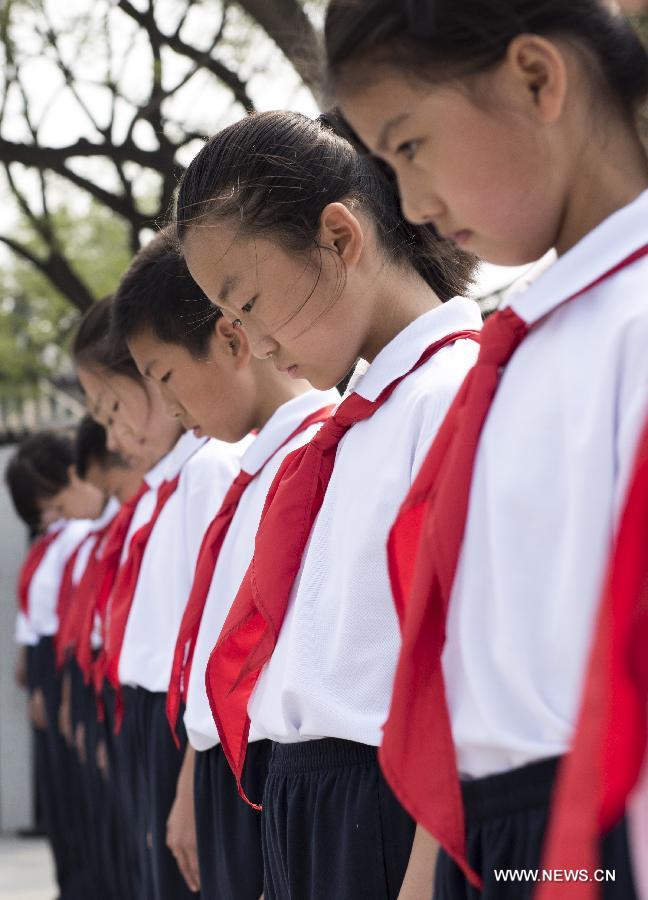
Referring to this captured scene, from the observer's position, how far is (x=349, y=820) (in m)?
1.73

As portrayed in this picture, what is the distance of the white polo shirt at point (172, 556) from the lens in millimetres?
2982

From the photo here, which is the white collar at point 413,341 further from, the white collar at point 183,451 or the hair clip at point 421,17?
the white collar at point 183,451

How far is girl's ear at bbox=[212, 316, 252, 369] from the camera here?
2.59 m

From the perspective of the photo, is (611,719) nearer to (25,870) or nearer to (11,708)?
(25,870)

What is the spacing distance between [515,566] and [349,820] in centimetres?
69

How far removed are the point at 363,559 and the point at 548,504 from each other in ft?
1.71

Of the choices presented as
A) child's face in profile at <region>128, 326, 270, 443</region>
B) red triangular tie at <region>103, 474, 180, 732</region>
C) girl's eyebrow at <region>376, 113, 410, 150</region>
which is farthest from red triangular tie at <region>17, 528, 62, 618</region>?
girl's eyebrow at <region>376, 113, 410, 150</region>

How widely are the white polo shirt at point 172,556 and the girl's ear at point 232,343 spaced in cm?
45

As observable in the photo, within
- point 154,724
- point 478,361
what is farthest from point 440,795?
point 154,724

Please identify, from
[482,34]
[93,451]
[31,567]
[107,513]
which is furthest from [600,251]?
[31,567]

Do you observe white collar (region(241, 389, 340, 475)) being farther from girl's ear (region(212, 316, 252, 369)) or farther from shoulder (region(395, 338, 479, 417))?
shoulder (region(395, 338, 479, 417))

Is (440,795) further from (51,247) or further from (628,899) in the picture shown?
(51,247)

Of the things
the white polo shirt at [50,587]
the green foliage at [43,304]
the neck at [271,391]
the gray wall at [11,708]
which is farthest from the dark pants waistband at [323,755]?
the green foliage at [43,304]

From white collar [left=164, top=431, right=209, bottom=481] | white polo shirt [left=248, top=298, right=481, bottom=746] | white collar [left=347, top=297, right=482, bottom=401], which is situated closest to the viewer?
white polo shirt [left=248, top=298, right=481, bottom=746]
